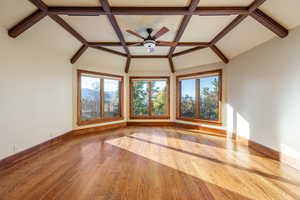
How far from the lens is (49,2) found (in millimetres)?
2625

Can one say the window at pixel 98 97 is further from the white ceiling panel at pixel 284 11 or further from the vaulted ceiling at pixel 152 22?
the white ceiling panel at pixel 284 11

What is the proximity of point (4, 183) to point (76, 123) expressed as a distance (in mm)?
2775

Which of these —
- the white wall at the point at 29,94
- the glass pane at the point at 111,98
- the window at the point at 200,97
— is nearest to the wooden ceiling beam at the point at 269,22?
the window at the point at 200,97

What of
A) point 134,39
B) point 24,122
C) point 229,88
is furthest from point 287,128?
point 24,122

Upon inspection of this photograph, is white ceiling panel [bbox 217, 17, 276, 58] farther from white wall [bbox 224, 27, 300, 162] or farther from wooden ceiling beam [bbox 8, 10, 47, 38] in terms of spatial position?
wooden ceiling beam [bbox 8, 10, 47, 38]

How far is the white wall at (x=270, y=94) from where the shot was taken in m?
2.66

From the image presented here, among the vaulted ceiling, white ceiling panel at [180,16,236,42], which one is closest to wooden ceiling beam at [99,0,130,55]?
the vaulted ceiling

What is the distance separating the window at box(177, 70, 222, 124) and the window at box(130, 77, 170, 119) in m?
0.74

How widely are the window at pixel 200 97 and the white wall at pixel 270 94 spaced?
76 cm

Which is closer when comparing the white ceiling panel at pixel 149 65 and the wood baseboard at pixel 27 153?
the wood baseboard at pixel 27 153

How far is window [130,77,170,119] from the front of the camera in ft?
21.5

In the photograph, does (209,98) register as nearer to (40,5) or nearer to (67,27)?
(67,27)

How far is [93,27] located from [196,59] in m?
3.60

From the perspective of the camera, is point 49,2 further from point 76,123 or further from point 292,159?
point 292,159
